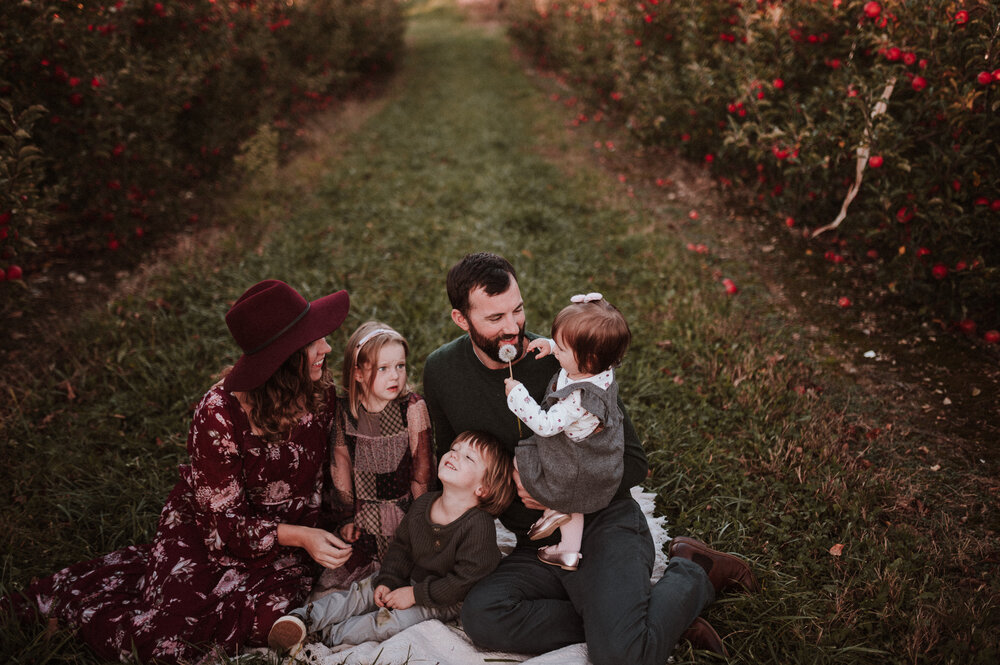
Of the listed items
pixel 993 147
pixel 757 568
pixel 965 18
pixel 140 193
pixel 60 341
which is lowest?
pixel 757 568

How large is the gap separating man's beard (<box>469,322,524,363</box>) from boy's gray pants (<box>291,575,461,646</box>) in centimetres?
133

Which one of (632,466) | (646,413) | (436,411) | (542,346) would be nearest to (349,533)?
(436,411)

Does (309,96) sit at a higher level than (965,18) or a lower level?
lower

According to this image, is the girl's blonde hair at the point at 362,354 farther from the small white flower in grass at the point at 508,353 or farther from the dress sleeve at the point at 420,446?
the small white flower in grass at the point at 508,353

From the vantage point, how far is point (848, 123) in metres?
4.93

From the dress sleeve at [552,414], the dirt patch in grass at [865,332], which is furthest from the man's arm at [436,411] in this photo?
the dirt patch in grass at [865,332]

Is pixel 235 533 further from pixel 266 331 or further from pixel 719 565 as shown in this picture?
pixel 719 565

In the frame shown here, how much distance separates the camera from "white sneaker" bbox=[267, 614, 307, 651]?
8.85 ft

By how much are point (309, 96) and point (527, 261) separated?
8260 millimetres

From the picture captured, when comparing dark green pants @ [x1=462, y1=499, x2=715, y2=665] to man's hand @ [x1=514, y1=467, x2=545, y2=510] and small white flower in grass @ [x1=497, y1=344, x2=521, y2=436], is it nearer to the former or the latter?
man's hand @ [x1=514, y1=467, x2=545, y2=510]

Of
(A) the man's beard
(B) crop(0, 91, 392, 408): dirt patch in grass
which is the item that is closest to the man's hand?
(A) the man's beard

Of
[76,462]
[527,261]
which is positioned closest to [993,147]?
[527,261]

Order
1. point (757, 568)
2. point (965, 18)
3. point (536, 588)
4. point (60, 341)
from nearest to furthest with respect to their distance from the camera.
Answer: point (536, 588) → point (757, 568) → point (965, 18) → point (60, 341)

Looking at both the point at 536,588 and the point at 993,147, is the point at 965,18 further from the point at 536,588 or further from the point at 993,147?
the point at 536,588
